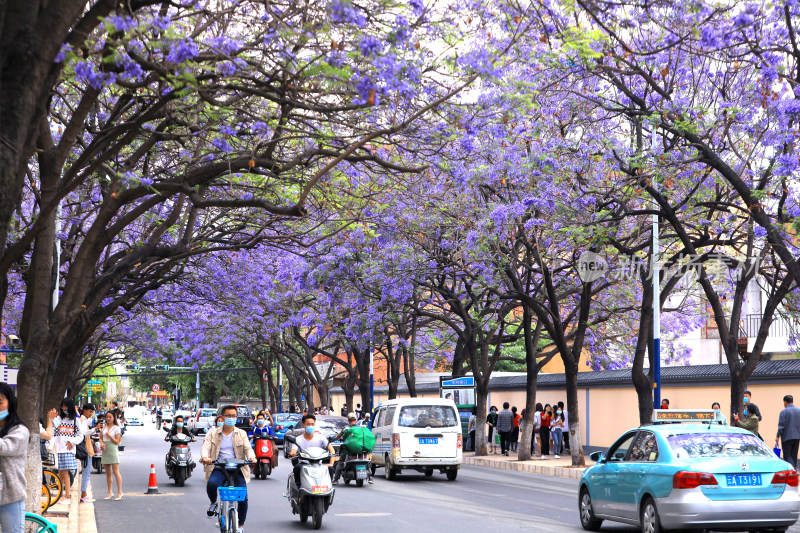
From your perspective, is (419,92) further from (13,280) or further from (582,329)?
(13,280)

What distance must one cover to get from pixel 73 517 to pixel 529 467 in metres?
15.8

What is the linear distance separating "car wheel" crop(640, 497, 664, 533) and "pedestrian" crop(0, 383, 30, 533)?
686 centimetres

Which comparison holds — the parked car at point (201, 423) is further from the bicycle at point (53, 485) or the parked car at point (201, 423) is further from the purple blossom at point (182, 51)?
the purple blossom at point (182, 51)

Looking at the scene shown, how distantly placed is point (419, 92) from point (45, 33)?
6778 millimetres

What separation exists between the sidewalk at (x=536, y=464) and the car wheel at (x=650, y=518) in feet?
43.8

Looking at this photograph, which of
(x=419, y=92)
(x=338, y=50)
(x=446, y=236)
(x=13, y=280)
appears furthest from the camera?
(x=446, y=236)

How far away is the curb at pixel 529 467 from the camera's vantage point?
25875 millimetres

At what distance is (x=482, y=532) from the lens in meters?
13.3

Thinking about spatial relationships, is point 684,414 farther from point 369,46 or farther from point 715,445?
point 369,46

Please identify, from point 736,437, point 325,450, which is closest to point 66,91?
point 325,450

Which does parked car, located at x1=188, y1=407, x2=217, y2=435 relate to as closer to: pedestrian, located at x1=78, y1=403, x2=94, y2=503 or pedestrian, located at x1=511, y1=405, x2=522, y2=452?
pedestrian, located at x1=511, y1=405, x2=522, y2=452

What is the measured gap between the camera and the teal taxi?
11.2 m

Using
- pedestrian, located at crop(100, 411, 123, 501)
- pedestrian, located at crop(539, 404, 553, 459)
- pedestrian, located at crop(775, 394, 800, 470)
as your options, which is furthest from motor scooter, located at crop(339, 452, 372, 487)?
pedestrian, located at crop(539, 404, 553, 459)

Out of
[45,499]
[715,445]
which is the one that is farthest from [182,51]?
[45,499]
